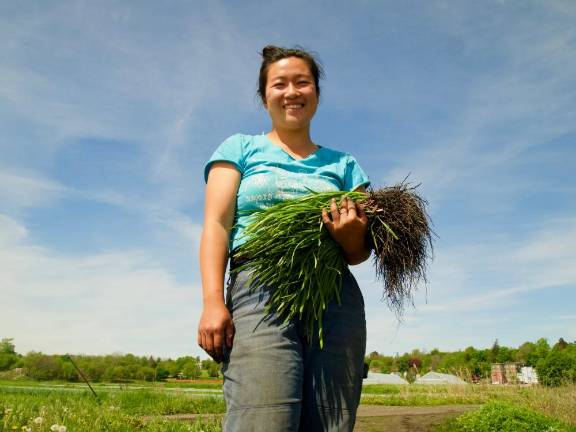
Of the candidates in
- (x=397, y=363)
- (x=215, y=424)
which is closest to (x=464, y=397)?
(x=215, y=424)

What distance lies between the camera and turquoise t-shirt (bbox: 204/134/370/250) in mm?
2037

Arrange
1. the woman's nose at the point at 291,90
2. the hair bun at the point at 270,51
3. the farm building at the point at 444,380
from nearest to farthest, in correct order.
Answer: the woman's nose at the point at 291,90 → the hair bun at the point at 270,51 → the farm building at the point at 444,380

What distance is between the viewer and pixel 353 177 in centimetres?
226

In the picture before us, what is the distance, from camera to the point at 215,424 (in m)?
6.03

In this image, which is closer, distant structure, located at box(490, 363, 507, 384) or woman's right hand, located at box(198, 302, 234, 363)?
woman's right hand, located at box(198, 302, 234, 363)

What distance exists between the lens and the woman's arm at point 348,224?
1880mm

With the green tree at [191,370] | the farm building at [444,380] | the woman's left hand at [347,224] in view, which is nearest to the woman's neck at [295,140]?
the woman's left hand at [347,224]

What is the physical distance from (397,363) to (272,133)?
227 ft

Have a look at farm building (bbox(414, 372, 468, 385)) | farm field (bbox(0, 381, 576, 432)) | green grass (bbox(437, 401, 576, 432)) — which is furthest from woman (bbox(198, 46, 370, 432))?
farm building (bbox(414, 372, 468, 385))

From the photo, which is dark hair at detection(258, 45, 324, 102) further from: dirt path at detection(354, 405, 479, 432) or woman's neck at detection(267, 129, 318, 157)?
dirt path at detection(354, 405, 479, 432)

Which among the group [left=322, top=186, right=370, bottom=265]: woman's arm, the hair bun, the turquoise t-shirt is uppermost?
the hair bun

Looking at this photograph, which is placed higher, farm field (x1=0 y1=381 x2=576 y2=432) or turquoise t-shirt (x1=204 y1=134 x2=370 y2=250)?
turquoise t-shirt (x1=204 y1=134 x2=370 y2=250)

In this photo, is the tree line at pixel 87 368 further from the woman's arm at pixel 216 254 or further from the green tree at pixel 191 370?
the woman's arm at pixel 216 254

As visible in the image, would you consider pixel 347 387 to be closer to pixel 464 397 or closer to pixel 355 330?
pixel 355 330
